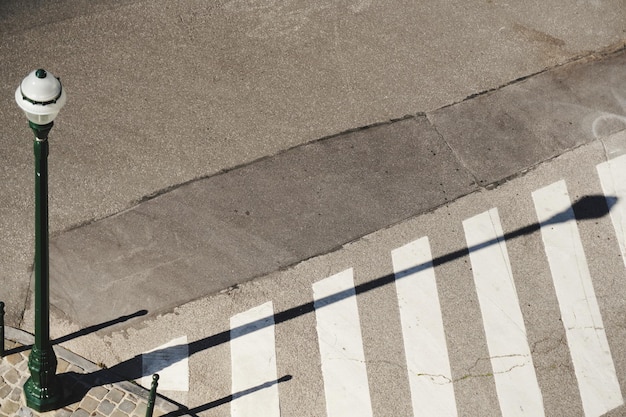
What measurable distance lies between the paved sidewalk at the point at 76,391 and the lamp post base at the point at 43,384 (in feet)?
0.39

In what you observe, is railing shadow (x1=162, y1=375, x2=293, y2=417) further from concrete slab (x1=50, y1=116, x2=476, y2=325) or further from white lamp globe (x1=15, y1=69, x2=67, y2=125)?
white lamp globe (x1=15, y1=69, x2=67, y2=125)

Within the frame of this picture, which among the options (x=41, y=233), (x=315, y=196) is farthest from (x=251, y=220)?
(x=41, y=233)

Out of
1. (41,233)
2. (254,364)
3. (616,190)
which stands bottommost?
(254,364)

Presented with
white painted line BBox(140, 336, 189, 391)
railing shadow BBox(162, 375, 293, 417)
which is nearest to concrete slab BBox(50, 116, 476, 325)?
white painted line BBox(140, 336, 189, 391)

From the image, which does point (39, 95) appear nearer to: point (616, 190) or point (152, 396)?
point (152, 396)

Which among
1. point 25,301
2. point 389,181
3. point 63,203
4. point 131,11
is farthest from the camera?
point 131,11

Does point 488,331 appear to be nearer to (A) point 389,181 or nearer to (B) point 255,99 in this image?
(A) point 389,181

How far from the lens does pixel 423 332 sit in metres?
11.3

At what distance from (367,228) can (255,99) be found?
2.97 m

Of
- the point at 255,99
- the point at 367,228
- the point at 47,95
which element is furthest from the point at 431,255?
the point at 47,95

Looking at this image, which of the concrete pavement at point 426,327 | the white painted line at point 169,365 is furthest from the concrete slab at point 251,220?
the white painted line at point 169,365

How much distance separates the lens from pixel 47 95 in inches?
292

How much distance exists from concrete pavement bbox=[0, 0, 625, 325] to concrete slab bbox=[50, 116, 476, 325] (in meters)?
0.32

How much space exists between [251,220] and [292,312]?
1596 millimetres
